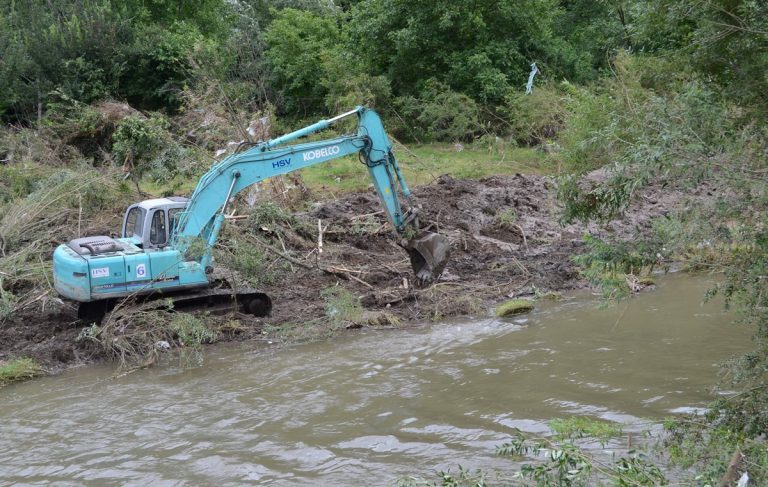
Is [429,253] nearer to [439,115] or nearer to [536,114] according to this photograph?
[536,114]

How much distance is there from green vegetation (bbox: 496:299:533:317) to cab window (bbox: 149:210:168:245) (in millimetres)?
5149

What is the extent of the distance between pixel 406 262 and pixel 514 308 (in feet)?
9.63

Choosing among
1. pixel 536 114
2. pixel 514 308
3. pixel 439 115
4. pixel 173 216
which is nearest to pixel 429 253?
pixel 514 308

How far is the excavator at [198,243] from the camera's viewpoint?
11.7 metres

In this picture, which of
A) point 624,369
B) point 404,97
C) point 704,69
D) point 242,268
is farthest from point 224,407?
point 404,97

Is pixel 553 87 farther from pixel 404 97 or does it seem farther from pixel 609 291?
pixel 609 291

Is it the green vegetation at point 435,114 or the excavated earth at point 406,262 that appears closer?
the green vegetation at point 435,114

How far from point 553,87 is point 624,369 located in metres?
16.6

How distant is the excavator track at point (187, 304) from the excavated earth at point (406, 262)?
25cm

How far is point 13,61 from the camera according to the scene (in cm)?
2531

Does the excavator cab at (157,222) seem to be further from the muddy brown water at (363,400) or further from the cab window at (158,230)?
the muddy brown water at (363,400)

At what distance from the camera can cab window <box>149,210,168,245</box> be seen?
40.8 ft

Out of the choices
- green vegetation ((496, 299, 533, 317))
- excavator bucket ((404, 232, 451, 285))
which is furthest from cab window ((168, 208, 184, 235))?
green vegetation ((496, 299, 533, 317))

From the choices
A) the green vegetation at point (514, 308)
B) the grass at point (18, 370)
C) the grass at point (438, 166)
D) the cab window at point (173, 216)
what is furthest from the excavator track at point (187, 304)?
the grass at point (438, 166)
